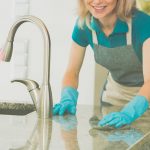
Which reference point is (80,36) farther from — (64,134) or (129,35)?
(64,134)

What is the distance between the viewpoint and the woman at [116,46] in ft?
5.03

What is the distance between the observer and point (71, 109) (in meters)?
1.48

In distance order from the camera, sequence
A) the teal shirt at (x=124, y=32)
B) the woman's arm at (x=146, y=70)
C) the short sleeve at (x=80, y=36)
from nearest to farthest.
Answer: the woman's arm at (x=146, y=70) < the teal shirt at (x=124, y=32) < the short sleeve at (x=80, y=36)

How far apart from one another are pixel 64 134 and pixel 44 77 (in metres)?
0.26

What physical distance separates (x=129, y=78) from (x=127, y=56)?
0.55 ft

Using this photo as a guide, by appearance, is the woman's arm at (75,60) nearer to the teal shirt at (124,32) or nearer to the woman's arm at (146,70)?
the teal shirt at (124,32)

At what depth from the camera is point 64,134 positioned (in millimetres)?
1146

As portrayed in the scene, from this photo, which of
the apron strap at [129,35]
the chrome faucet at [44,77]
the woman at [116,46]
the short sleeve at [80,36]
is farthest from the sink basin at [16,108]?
the apron strap at [129,35]

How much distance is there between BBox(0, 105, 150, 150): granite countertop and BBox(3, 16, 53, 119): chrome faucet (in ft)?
0.15

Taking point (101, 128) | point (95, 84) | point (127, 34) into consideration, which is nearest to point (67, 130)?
point (101, 128)

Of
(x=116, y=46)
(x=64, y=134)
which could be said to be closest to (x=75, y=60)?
(x=116, y=46)

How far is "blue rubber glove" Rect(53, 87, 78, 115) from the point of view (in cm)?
146

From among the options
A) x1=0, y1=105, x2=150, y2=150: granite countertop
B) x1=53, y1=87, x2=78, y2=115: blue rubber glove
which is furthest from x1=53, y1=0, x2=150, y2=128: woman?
x1=0, y1=105, x2=150, y2=150: granite countertop

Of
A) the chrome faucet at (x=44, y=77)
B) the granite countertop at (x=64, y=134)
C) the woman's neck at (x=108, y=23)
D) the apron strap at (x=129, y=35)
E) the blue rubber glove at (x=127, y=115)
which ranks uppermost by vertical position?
the woman's neck at (x=108, y=23)
